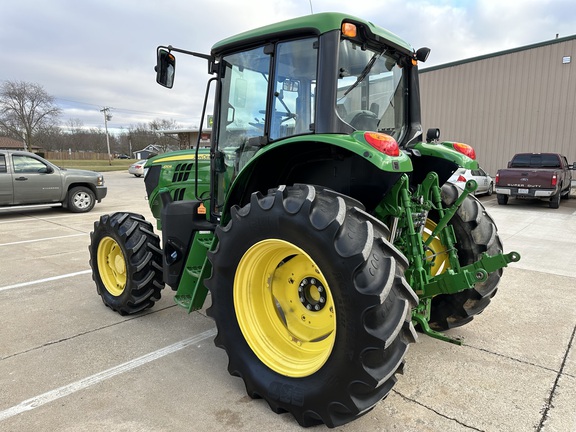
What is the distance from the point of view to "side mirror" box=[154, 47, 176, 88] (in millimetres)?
3312

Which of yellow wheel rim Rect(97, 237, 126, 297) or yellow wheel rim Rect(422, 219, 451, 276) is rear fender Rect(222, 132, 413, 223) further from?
yellow wheel rim Rect(97, 237, 126, 297)

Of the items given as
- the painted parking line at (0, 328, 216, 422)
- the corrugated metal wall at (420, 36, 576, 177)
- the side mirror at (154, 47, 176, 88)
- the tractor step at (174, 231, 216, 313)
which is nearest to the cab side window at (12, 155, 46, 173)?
the side mirror at (154, 47, 176, 88)

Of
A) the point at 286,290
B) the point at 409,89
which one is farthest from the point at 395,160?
the point at 409,89

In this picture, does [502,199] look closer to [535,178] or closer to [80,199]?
[535,178]

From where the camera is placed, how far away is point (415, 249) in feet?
8.80

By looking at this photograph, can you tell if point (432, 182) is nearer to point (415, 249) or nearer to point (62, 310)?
point (415, 249)

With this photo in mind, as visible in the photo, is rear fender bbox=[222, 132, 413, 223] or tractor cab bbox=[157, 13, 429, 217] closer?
rear fender bbox=[222, 132, 413, 223]

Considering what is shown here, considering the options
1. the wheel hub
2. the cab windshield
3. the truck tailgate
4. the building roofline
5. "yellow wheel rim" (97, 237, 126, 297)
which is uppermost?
the building roofline

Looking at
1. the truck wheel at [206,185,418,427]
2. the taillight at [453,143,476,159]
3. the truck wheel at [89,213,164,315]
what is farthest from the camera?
the truck wheel at [89,213,164,315]

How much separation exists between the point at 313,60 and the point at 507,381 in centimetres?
264

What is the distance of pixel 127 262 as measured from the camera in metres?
3.69

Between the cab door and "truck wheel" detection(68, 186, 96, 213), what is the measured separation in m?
0.33

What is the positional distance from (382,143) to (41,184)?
1086cm

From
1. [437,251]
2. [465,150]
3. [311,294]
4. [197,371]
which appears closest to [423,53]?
[465,150]
